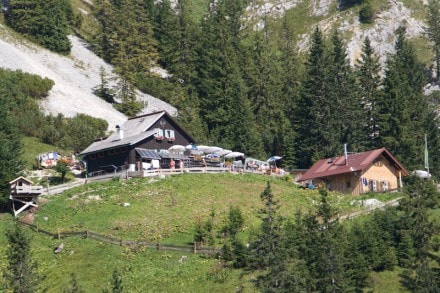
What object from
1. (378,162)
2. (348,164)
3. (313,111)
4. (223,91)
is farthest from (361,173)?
(223,91)

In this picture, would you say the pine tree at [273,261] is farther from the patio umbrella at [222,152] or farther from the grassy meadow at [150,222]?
the patio umbrella at [222,152]

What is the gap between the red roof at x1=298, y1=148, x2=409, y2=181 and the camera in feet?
270

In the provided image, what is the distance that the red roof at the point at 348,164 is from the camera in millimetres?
82269

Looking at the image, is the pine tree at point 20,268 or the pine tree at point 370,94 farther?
the pine tree at point 370,94

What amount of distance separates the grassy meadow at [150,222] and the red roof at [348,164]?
4.35 m

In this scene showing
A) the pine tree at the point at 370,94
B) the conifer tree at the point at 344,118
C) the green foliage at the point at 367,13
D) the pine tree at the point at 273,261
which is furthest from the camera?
the green foliage at the point at 367,13

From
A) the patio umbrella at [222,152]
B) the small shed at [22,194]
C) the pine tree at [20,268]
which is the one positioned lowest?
the pine tree at [20,268]

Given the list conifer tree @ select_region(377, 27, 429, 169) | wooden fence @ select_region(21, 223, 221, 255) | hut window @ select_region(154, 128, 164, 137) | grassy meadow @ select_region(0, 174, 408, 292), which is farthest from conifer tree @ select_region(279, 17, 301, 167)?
wooden fence @ select_region(21, 223, 221, 255)

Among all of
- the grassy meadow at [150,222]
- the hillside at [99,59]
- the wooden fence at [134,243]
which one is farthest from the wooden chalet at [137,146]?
the wooden fence at [134,243]

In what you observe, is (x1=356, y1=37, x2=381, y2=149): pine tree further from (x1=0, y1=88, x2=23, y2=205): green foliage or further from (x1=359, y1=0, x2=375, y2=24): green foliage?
(x1=359, y1=0, x2=375, y2=24): green foliage

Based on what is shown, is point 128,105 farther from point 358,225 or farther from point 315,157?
point 358,225

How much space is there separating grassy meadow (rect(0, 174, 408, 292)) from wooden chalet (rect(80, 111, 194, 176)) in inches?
297

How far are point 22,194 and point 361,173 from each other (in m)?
32.4

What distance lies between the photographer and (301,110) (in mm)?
99562
